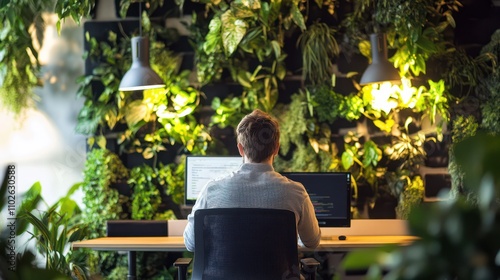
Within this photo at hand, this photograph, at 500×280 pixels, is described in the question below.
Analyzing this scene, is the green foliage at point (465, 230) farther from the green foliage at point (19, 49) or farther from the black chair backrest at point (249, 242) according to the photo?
the green foliage at point (19, 49)

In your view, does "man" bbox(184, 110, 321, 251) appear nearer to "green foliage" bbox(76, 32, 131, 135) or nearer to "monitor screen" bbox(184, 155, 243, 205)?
"monitor screen" bbox(184, 155, 243, 205)

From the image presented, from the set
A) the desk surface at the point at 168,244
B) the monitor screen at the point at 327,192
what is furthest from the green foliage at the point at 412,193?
the monitor screen at the point at 327,192

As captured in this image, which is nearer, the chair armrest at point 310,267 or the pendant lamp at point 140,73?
the chair armrest at point 310,267

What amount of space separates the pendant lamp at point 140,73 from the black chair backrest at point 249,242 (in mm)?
1992

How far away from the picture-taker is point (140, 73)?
5137 mm

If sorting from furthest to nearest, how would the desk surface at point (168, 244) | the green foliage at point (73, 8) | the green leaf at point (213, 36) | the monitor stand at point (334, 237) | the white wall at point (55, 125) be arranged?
the white wall at point (55, 125)
the green leaf at point (213, 36)
the monitor stand at point (334, 237)
the desk surface at point (168, 244)
the green foliage at point (73, 8)

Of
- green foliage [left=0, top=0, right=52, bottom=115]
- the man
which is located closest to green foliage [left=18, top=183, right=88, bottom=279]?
green foliage [left=0, top=0, right=52, bottom=115]

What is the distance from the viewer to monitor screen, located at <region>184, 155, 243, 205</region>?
5.20 metres

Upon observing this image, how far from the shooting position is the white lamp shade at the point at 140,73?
16.7ft

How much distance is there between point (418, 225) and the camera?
29.0 inches

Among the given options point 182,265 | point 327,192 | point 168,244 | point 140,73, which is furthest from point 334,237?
point 140,73

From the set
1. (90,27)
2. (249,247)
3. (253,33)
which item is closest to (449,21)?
(253,33)

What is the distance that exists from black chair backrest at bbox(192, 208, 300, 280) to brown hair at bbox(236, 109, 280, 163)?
39cm

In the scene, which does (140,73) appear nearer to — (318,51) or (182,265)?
(318,51)
